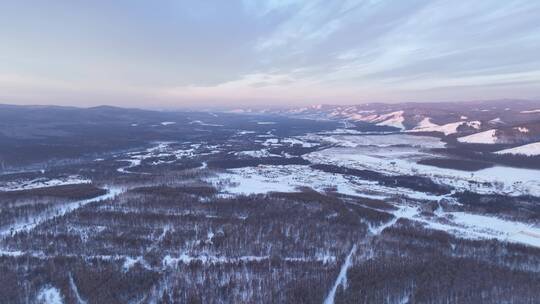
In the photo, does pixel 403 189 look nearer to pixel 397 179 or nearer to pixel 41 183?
pixel 397 179

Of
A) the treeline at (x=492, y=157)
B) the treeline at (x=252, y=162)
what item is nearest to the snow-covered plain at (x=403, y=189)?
the treeline at (x=252, y=162)

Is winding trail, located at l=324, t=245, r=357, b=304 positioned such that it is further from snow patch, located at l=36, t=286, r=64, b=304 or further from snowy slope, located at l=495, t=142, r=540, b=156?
snowy slope, located at l=495, t=142, r=540, b=156

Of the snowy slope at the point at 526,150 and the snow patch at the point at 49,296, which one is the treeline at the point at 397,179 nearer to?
the snowy slope at the point at 526,150

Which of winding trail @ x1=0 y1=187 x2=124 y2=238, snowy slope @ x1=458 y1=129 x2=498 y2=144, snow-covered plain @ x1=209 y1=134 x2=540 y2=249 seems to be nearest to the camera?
winding trail @ x1=0 y1=187 x2=124 y2=238

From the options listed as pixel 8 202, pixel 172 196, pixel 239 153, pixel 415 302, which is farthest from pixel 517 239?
pixel 239 153

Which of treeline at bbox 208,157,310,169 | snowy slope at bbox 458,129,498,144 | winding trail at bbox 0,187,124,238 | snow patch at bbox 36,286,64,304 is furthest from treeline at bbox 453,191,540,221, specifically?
snowy slope at bbox 458,129,498,144

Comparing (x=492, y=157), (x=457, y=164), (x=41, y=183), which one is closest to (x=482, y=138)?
(x=492, y=157)

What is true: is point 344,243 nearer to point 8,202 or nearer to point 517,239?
point 517,239

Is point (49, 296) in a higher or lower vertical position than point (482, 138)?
higher
